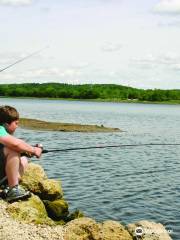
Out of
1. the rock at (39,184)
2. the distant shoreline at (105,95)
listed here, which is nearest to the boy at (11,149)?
the rock at (39,184)

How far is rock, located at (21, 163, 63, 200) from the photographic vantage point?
43.4ft

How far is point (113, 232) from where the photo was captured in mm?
9633

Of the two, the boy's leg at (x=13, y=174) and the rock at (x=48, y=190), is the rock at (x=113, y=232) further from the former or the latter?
the rock at (x=48, y=190)

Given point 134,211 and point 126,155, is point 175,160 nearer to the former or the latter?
point 126,155

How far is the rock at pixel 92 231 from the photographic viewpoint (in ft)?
29.5

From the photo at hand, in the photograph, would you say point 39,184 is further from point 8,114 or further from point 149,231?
point 8,114

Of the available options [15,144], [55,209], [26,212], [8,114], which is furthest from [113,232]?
[55,209]

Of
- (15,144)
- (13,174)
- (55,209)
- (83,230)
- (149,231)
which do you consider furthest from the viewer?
(55,209)

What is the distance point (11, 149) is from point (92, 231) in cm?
224

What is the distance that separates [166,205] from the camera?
1638 centimetres

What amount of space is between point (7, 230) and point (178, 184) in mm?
13227

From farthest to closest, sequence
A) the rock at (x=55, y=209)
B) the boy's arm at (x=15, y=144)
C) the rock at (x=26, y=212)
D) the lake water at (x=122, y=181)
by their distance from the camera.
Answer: the lake water at (x=122, y=181)
the rock at (x=55, y=209)
the rock at (x=26, y=212)
the boy's arm at (x=15, y=144)

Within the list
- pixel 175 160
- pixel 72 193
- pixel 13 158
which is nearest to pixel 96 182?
pixel 72 193

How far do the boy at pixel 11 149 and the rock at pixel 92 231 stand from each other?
1.30m
